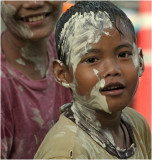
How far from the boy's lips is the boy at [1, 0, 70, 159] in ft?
2.19

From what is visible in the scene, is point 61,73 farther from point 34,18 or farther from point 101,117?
point 34,18

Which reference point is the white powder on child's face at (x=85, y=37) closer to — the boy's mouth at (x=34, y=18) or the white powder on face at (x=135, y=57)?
the white powder on face at (x=135, y=57)

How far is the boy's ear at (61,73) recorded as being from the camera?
1515 mm

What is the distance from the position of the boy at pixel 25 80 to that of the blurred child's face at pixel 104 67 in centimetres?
57

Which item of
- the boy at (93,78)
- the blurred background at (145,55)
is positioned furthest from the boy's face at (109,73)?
the blurred background at (145,55)

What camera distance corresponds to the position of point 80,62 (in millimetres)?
1426

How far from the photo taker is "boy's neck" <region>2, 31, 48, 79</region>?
201cm

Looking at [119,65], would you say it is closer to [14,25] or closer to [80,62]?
[80,62]

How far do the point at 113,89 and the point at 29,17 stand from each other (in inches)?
A: 30.3

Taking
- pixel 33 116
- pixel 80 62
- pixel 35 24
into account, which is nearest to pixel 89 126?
pixel 80 62

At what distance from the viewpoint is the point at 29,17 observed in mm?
1973

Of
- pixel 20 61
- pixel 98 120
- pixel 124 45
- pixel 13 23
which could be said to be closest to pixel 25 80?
pixel 20 61

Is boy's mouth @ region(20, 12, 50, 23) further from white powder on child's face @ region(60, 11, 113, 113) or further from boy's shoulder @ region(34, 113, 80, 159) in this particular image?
boy's shoulder @ region(34, 113, 80, 159)

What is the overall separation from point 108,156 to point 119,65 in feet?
1.10
